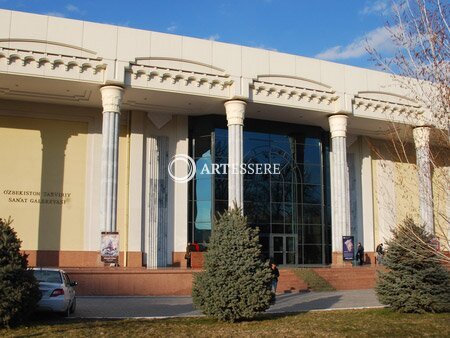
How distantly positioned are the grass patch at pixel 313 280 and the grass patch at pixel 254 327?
11270 mm

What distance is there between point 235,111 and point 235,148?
6.56ft

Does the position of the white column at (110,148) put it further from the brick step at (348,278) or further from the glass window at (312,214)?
the glass window at (312,214)

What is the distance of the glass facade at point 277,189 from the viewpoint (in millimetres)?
32312

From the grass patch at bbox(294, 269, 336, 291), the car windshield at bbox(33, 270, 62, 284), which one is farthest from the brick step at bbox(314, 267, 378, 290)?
the car windshield at bbox(33, 270, 62, 284)

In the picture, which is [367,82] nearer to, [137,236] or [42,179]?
[137,236]

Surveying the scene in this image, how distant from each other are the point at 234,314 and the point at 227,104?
59.9 ft

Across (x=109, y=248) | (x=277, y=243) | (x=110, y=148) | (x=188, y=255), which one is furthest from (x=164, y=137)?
(x=109, y=248)

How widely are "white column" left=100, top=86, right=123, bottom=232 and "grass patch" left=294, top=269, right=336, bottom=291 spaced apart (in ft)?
31.3

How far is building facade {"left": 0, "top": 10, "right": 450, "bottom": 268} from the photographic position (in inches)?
1062

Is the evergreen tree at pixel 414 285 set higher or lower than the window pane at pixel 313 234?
A: lower

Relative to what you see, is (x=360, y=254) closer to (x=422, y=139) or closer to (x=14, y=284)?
(x=422, y=139)

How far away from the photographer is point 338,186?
32.4 metres

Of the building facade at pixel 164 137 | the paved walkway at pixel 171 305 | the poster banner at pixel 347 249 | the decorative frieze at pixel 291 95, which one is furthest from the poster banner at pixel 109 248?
the poster banner at pixel 347 249

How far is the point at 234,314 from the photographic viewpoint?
1299 cm
